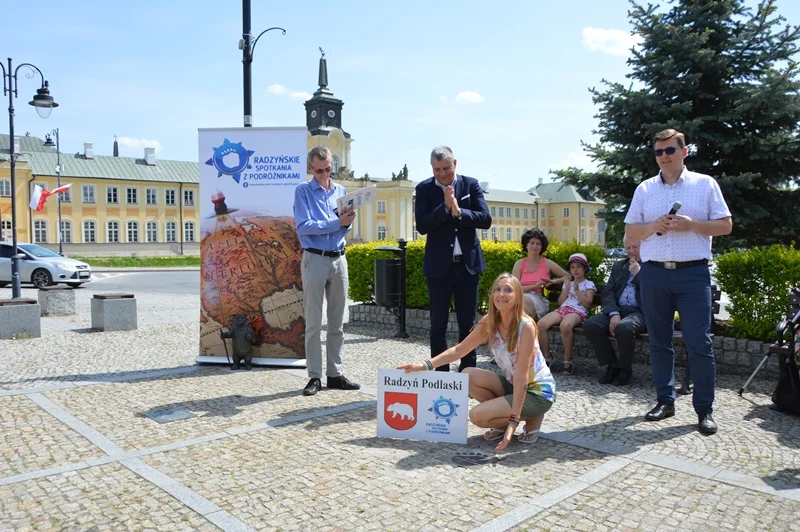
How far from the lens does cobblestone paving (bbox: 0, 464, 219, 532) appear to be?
3.24 metres

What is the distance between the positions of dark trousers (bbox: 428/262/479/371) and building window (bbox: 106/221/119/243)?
66.9 metres

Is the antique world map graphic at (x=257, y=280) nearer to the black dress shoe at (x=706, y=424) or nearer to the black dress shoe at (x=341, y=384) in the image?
the black dress shoe at (x=341, y=384)

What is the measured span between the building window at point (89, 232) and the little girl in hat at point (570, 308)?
65449mm

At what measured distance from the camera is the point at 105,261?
50094 millimetres

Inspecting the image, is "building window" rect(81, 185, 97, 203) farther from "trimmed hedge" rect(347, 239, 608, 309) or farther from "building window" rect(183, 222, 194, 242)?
"trimmed hedge" rect(347, 239, 608, 309)

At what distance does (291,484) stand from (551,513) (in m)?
1.43

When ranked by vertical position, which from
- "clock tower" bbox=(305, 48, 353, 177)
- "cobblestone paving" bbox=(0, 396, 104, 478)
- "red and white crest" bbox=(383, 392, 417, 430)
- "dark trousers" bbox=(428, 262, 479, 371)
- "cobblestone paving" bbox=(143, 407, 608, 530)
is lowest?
"cobblestone paving" bbox=(143, 407, 608, 530)

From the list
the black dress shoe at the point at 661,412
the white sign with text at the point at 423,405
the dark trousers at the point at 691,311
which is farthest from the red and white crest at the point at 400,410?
the dark trousers at the point at 691,311

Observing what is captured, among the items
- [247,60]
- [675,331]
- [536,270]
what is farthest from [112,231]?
[675,331]

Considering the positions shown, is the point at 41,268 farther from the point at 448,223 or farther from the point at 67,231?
the point at 67,231

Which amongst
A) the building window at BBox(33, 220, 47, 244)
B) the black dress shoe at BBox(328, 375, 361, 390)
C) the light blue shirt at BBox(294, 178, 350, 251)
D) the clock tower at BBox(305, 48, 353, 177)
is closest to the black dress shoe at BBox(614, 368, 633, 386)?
the black dress shoe at BBox(328, 375, 361, 390)

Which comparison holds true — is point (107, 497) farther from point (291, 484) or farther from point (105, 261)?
point (105, 261)

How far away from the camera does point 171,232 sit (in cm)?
6944

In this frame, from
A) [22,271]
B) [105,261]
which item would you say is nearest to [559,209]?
[105,261]
